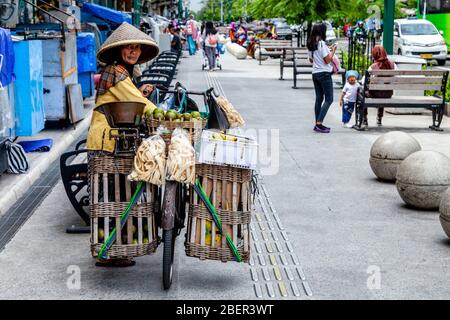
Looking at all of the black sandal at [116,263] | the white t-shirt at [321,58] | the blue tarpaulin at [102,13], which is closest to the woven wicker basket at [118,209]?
the black sandal at [116,263]

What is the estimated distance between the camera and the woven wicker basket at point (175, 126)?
619cm

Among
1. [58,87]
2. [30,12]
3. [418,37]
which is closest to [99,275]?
[58,87]

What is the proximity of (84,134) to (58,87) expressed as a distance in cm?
97

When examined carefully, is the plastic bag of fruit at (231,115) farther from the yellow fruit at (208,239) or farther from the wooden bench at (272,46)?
the wooden bench at (272,46)

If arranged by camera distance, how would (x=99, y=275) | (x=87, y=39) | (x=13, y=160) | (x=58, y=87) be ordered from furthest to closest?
(x=87, y=39) → (x=58, y=87) → (x=13, y=160) → (x=99, y=275)

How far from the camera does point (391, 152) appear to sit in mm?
9992

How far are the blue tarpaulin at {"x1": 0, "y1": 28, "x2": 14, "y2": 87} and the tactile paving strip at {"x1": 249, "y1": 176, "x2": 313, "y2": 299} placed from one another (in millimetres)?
3650

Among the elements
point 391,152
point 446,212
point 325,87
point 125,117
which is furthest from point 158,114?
point 325,87

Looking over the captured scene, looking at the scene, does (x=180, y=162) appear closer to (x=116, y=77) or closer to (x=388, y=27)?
(x=116, y=77)

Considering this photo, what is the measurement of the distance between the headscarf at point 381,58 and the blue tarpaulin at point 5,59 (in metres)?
7.41

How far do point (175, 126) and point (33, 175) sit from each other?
4.70 meters
